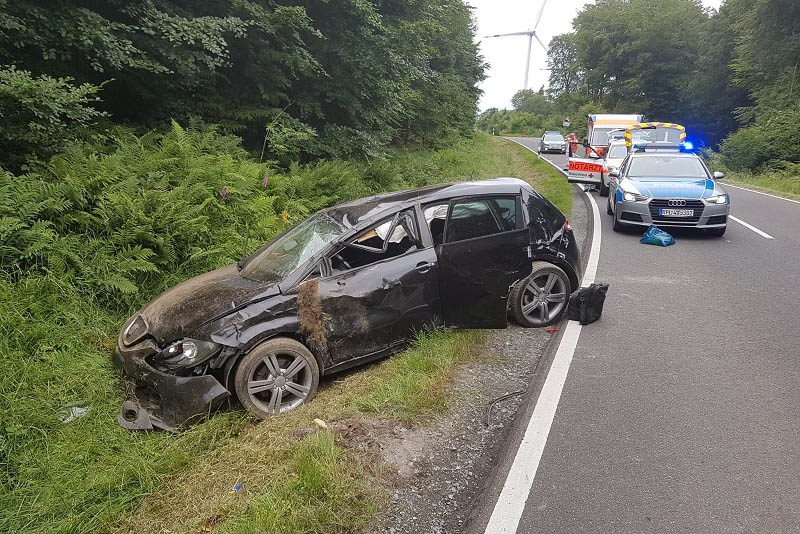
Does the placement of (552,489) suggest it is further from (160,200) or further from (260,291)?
(160,200)

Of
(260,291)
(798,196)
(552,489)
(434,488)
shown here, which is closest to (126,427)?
(260,291)

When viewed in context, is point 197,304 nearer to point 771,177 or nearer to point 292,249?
point 292,249

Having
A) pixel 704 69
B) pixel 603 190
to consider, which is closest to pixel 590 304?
pixel 603 190

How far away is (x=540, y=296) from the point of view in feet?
19.1

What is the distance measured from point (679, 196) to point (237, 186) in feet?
25.8

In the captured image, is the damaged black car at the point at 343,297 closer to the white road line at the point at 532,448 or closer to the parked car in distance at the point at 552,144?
the white road line at the point at 532,448

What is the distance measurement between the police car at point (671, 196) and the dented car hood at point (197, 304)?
26.8 feet

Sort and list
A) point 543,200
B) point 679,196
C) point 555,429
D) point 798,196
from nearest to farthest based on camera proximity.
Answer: point 555,429 → point 543,200 → point 679,196 → point 798,196

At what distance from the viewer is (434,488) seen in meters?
3.33

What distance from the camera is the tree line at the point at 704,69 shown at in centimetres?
3060

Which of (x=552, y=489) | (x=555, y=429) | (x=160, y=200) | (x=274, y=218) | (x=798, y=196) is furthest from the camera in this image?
(x=798, y=196)

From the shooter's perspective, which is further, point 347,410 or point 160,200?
point 160,200

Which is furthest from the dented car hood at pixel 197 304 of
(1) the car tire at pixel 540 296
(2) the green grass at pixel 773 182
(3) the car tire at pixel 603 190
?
(2) the green grass at pixel 773 182

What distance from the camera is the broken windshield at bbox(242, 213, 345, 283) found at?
4.91m
